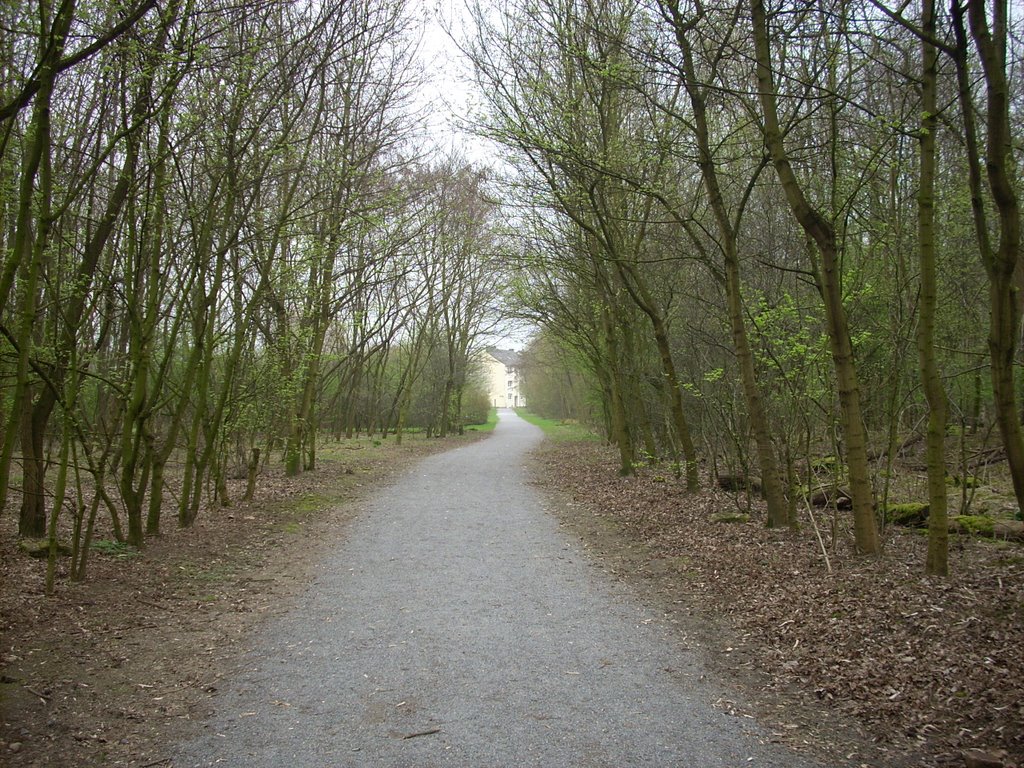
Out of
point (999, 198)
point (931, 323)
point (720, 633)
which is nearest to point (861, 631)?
point (720, 633)

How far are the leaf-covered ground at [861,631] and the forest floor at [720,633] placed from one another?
0.04ft

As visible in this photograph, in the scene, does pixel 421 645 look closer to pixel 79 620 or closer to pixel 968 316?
pixel 79 620

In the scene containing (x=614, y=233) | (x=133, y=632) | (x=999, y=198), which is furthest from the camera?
(x=614, y=233)

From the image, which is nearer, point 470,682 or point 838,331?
point 470,682

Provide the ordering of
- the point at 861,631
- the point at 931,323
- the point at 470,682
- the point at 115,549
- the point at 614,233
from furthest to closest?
the point at 614,233 < the point at 115,549 < the point at 931,323 < the point at 861,631 < the point at 470,682

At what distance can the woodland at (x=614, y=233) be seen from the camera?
5352mm

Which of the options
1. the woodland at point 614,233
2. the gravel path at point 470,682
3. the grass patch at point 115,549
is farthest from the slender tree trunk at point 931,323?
the grass patch at point 115,549

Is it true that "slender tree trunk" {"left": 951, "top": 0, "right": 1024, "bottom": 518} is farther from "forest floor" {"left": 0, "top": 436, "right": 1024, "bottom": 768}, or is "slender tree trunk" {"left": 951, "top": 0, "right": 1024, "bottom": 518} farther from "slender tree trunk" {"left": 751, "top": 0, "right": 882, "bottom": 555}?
"forest floor" {"left": 0, "top": 436, "right": 1024, "bottom": 768}

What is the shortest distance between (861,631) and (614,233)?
28.8 ft

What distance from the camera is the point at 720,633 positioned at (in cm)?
517

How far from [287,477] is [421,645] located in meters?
11.0

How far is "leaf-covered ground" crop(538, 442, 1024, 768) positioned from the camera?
3.49m

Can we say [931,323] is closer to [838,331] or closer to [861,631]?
[838,331]

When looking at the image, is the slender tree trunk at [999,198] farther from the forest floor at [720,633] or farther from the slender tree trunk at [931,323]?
the forest floor at [720,633]
